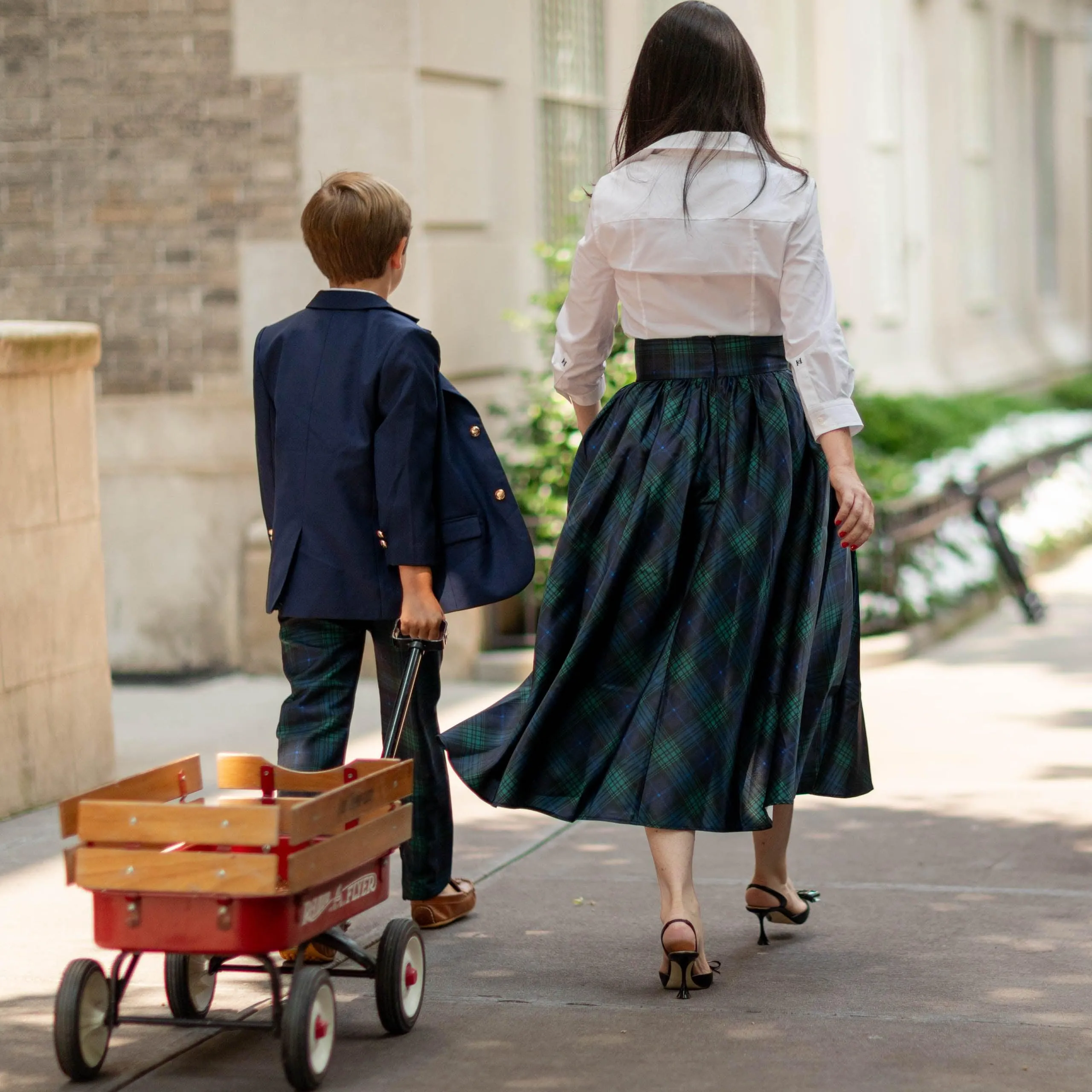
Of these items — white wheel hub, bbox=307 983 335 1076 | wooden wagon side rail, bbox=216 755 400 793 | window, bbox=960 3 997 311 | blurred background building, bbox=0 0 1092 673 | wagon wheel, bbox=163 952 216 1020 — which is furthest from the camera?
window, bbox=960 3 997 311

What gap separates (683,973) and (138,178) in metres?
5.63

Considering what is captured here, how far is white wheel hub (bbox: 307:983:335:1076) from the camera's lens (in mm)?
3484

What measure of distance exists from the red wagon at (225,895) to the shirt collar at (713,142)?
146cm

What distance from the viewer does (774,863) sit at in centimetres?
443

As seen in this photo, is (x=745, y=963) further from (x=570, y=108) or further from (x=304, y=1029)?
(x=570, y=108)

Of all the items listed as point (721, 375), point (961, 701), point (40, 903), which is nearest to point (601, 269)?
point (721, 375)

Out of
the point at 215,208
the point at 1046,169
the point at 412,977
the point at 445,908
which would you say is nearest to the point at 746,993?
the point at 412,977

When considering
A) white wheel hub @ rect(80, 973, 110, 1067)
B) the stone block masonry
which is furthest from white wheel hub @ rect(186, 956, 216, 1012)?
the stone block masonry

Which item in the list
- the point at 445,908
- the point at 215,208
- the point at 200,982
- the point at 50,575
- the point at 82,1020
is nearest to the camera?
the point at 82,1020

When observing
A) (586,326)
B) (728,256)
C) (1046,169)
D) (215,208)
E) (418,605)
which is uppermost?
(1046,169)

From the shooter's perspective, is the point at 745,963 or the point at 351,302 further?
the point at 745,963

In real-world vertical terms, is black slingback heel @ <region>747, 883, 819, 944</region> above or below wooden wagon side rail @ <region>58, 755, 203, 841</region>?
below

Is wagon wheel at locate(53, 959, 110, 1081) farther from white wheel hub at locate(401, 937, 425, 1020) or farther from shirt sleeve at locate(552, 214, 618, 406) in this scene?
shirt sleeve at locate(552, 214, 618, 406)

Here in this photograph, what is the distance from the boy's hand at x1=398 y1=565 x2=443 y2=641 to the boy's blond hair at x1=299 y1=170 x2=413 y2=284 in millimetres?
669
